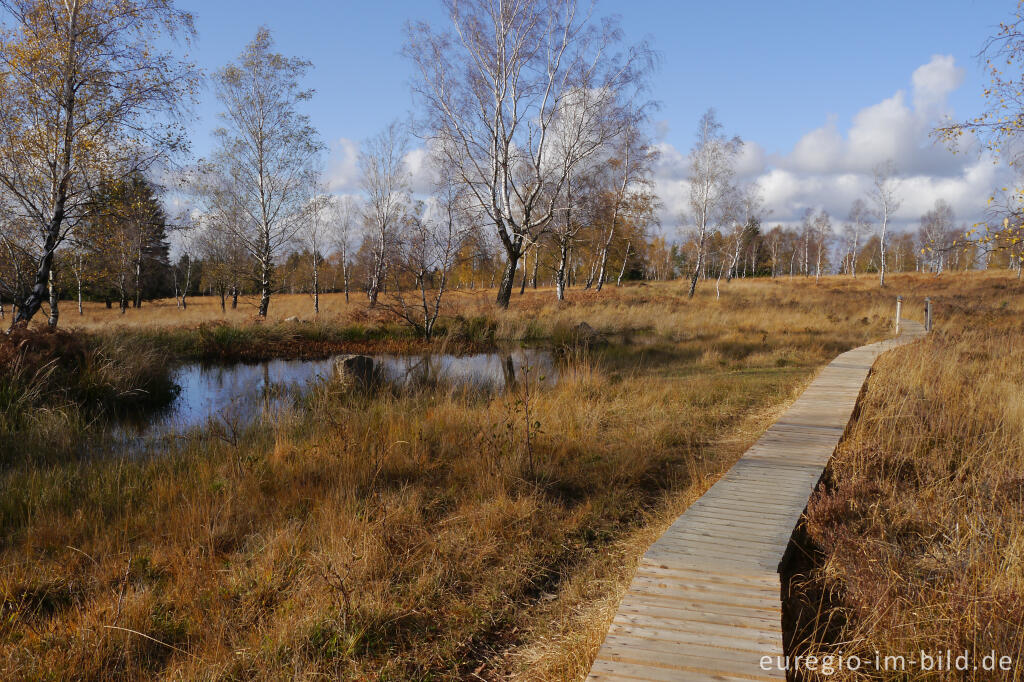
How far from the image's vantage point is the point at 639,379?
1088 cm

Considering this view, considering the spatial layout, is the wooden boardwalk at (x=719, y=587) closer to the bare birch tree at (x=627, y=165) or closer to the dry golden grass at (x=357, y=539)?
the dry golden grass at (x=357, y=539)

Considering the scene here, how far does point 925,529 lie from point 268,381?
12061 mm

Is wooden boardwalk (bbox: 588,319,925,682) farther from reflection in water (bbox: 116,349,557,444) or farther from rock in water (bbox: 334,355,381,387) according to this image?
rock in water (bbox: 334,355,381,387)

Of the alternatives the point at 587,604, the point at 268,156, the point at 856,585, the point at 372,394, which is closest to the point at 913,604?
the point at 856,585

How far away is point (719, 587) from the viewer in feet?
11.2

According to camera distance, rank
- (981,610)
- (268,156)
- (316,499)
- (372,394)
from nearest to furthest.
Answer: (981,610) → (316,499) → (372,394) → (268,156)

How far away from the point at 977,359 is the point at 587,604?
961 centimetres

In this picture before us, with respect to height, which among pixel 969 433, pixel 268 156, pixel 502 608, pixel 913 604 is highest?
pixel 268 156

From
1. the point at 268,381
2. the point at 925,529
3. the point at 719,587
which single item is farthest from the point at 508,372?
the point at 719,587

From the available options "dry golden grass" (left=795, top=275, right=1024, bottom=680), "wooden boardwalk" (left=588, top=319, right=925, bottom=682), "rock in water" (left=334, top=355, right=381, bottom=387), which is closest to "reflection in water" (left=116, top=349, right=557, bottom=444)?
"rock in water" (left=334, top=355, right=381, bottom=387)

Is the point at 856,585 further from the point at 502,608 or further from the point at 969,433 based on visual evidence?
the point at 969,433

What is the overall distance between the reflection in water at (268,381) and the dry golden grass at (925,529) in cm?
375

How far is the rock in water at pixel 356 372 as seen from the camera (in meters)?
9.56

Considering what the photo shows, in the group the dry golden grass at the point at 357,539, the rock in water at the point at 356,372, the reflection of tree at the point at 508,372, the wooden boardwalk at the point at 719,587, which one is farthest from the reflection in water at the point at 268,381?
the wooden boardwalk at the point at 719,587
